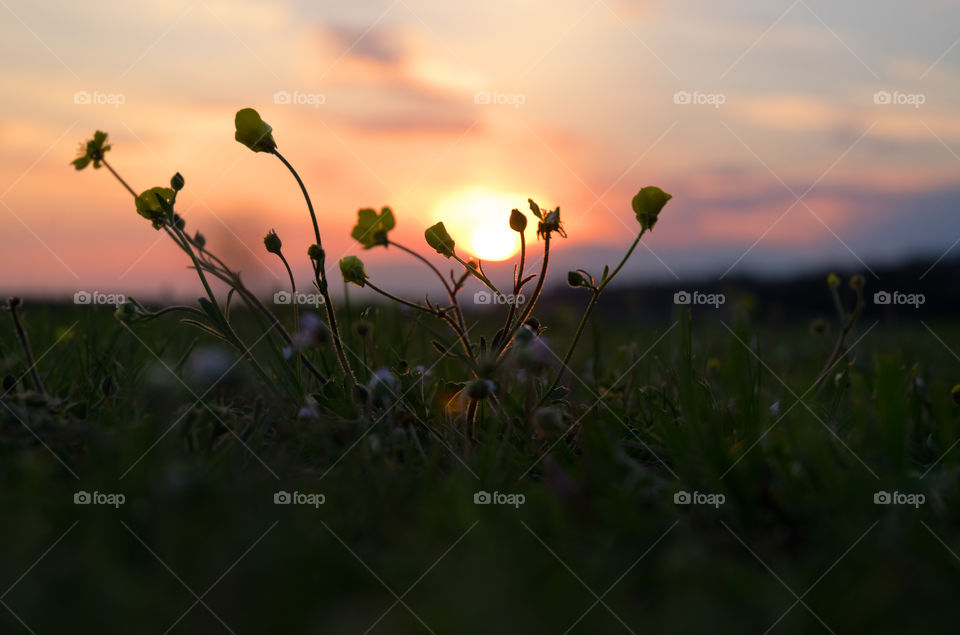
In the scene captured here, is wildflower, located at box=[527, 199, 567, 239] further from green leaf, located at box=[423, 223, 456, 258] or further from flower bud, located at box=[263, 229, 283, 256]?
flower bud, located at box=[263, 229, 283, 256]

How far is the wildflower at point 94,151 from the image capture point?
2473mm

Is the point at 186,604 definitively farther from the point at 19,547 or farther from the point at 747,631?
the point at 747,631

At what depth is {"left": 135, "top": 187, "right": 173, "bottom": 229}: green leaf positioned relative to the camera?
2238mm

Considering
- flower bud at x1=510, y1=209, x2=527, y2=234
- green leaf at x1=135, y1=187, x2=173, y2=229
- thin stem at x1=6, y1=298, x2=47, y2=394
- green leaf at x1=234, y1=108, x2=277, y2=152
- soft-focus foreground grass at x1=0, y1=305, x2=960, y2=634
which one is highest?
green leaf at x1=234, y1=108, x2=277, y2=152

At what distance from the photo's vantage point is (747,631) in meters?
1.04

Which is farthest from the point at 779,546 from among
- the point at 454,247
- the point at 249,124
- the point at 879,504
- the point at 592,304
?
the point at 249,124

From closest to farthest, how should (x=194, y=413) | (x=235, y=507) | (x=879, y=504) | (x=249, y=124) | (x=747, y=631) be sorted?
1. (x=747, y=631)
2. (x=235, y=507)
3. (x=879, y=504)
4. (x=194, y=413)
5. (x=249, y=124)

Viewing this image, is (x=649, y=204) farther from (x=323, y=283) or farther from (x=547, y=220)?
(x=323, y=283)

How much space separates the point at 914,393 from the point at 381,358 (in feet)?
5.77

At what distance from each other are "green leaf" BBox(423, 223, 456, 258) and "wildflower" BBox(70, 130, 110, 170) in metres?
1.22

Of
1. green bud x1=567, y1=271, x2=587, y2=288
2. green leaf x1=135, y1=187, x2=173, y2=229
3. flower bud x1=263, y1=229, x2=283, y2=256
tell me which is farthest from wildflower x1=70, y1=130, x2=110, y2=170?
green bud x1=567, y1=271, x2=587, y2=288

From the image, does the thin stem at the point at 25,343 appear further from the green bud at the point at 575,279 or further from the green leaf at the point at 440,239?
the green bud at the point at 575,279

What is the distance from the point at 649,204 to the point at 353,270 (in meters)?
0.94

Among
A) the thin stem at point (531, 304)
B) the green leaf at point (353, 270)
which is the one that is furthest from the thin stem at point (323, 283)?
the thin stem at point (531, 304)
